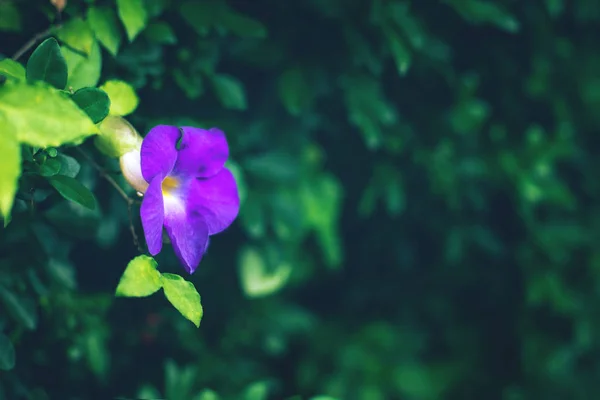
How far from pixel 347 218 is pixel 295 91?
0.63 metres

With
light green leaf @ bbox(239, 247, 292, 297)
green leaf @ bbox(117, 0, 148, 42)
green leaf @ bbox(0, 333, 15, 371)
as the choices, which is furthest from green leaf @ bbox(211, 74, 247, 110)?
green leaf @ bbox(0, 333, 15, 371)

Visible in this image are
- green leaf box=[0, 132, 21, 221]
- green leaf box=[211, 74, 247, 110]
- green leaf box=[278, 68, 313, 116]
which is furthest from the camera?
green leaf box=[278, 68, 313, 116]

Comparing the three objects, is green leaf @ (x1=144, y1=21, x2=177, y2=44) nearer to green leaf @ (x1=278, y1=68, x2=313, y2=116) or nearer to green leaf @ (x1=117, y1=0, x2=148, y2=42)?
green leaf @ (x1=117, y1=0, x2=148, y2=42)

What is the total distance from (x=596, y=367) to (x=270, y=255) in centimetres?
124

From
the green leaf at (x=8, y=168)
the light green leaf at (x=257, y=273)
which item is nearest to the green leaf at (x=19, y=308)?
the green leaf at (x=8, y=168)

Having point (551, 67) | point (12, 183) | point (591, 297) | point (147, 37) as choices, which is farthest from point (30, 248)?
point (591, 297)

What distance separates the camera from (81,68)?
89 centimetres

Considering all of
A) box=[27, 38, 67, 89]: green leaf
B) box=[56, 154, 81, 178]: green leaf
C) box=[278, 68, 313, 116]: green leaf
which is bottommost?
box=[278, 68, 313, 116]: green leaf

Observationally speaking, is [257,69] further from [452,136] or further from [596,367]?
[596,367]

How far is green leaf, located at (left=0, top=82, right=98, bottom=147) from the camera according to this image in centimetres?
56

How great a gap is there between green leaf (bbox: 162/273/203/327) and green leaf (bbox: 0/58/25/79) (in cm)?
31

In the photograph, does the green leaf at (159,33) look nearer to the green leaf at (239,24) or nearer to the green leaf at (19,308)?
the green leaf at (239,24)

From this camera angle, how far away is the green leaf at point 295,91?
133 cm

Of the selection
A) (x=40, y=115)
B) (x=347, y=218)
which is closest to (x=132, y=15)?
(x=40, y=115)
